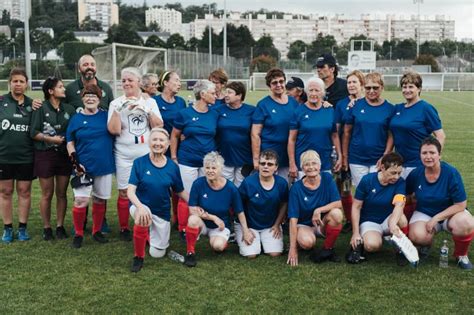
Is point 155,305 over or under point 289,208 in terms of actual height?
under

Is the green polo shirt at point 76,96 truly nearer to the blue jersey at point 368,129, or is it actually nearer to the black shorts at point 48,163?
the black shorts at point 48,163

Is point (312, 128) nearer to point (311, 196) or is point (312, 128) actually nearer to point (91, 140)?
point (311, 196)

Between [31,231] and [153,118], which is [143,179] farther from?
[31,231]

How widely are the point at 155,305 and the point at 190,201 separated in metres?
1.43

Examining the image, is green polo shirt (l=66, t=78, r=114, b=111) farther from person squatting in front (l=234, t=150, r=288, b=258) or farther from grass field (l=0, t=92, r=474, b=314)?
person squatting in front (l=234, t=150, r=288, b=258)

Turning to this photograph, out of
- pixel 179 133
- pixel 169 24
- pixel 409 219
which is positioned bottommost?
pixel 409 219

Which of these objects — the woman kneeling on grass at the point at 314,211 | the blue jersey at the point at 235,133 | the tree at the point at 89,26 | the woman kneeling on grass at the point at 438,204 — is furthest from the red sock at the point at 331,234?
the tree at the point at 89,26

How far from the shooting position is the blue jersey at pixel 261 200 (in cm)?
556

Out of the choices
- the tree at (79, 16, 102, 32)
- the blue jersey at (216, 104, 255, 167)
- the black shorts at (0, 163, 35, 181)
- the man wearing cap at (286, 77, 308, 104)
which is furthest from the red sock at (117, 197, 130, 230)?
the tree at (79, 16, 102, 32)

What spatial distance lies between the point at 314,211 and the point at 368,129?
1053 millimetres

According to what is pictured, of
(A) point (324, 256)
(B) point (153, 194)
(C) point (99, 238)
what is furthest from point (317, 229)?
(C) point (99, 238)

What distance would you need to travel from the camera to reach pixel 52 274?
16.5 ft

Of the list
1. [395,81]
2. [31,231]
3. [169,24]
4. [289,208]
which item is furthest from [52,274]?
[169,24]

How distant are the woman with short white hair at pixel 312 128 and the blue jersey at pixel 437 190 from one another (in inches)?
36.0
